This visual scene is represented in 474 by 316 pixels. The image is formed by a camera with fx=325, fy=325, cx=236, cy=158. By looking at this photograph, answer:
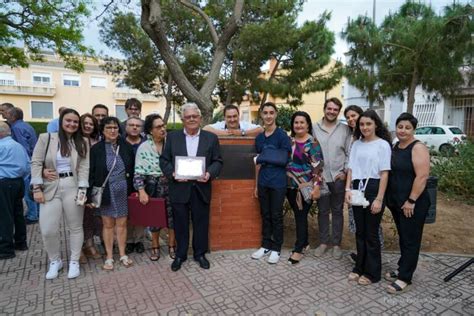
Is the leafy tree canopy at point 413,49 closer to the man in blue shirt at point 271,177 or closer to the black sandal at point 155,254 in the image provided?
the man in blue shirt at point 271,177

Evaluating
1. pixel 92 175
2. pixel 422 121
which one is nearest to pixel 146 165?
pixel 92 175

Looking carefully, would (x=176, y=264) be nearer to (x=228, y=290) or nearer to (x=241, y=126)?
(x=228, y=290)

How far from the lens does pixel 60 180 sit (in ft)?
11.3

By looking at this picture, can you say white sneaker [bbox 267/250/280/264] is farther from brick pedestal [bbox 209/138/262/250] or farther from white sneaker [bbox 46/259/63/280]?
white sneaker [bbox 46/259/63/280]

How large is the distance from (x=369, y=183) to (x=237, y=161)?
160cm

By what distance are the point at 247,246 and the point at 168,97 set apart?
458 inches

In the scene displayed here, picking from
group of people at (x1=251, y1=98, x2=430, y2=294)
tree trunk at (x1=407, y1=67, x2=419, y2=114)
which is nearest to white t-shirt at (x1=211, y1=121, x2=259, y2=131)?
group of people at (x1=251, y1=98, x2=430, y2=294)

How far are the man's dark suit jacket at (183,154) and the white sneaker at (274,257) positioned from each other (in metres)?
1.04

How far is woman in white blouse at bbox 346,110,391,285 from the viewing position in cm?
320

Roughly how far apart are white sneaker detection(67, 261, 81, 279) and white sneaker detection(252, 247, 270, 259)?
79.4 inches

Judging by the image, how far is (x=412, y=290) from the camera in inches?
130

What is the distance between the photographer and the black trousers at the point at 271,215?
3.84 metres

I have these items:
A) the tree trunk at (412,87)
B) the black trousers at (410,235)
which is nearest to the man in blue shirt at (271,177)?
the black trousers at (410,235)

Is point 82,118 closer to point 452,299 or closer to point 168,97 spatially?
point 452,299
